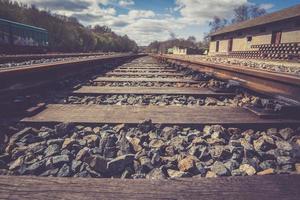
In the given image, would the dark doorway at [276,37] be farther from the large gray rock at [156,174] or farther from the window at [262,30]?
the large gray rock at [156,174]

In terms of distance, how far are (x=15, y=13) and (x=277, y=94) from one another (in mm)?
37885

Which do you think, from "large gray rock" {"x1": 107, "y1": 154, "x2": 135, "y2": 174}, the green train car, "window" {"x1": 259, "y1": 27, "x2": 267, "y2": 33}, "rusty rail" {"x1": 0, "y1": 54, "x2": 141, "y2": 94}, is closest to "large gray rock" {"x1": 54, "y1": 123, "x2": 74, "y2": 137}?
"large gray rock" {"x1": 107, "y1": 154, "x2": 135, "y2": 174}

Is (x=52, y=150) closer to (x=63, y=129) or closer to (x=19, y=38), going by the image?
(x=63, y=129)

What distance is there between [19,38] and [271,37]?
23.4 metres

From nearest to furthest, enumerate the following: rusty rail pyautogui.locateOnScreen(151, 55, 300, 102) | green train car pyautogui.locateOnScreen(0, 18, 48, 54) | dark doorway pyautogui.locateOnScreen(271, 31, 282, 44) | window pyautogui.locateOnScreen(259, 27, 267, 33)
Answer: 1. rusty rail pyautogui.locateOnScreen(151, 55, 300, 102)
2. green train car pyautogui.locateOnScreen(0, 18, 48, 54)
3. dark doorway pyautogui.locateOnScreen(271, 31, 282, 44)
4. window pyautogui.locateOnScreen(259, 27, 267, 33)

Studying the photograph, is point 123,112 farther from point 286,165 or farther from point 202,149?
point 286,165

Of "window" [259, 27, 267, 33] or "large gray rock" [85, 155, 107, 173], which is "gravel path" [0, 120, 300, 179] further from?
"window" [259, 27, 267, 33]

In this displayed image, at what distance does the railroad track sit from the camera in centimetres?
122

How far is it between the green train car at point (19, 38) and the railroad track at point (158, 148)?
15.6 metres

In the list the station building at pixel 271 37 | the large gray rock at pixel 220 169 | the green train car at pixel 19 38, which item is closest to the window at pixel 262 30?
the station building at pixel 271 37

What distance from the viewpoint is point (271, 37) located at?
26.6m

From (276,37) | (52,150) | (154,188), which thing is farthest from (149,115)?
(276,37)

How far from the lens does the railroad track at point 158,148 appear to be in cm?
122

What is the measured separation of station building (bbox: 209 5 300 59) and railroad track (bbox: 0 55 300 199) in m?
18.0
